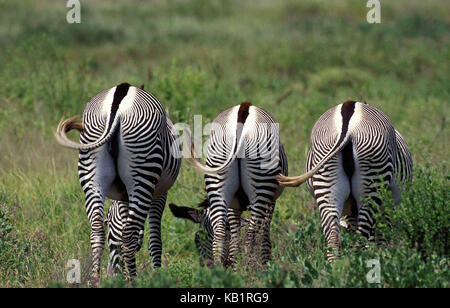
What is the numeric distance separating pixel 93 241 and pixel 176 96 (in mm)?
5324

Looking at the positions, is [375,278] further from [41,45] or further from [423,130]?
[41,45]

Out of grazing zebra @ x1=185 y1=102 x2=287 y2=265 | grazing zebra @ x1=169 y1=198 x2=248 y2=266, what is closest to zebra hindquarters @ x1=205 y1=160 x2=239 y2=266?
grazing zebra @ x1=185 y1=102 x2=287 y2=265

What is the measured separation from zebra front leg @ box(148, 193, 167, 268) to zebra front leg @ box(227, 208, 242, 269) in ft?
2.45

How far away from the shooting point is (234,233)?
641 centimetres

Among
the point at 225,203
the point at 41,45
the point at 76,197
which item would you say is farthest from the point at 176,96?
the point at 225,203

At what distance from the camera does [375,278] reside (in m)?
4.98

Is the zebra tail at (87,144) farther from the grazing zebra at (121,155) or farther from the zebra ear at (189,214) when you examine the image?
the zebra ear at (189,214)

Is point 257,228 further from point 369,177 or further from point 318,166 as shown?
point 369,177

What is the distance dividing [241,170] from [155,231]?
1308mm

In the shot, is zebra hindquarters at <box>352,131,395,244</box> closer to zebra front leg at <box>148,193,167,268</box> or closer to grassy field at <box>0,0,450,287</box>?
grassy field at <box>0,0,450,287</box>

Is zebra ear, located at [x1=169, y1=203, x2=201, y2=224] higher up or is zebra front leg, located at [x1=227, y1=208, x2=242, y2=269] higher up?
zebra ear, located at [x1=169, y1=203, x2=201, y2=224]

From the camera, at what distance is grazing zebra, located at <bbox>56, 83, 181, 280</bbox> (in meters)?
5.62

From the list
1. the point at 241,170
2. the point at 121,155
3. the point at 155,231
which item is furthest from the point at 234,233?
the point at 121,155

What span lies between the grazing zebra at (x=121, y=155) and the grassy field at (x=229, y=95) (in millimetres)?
463
